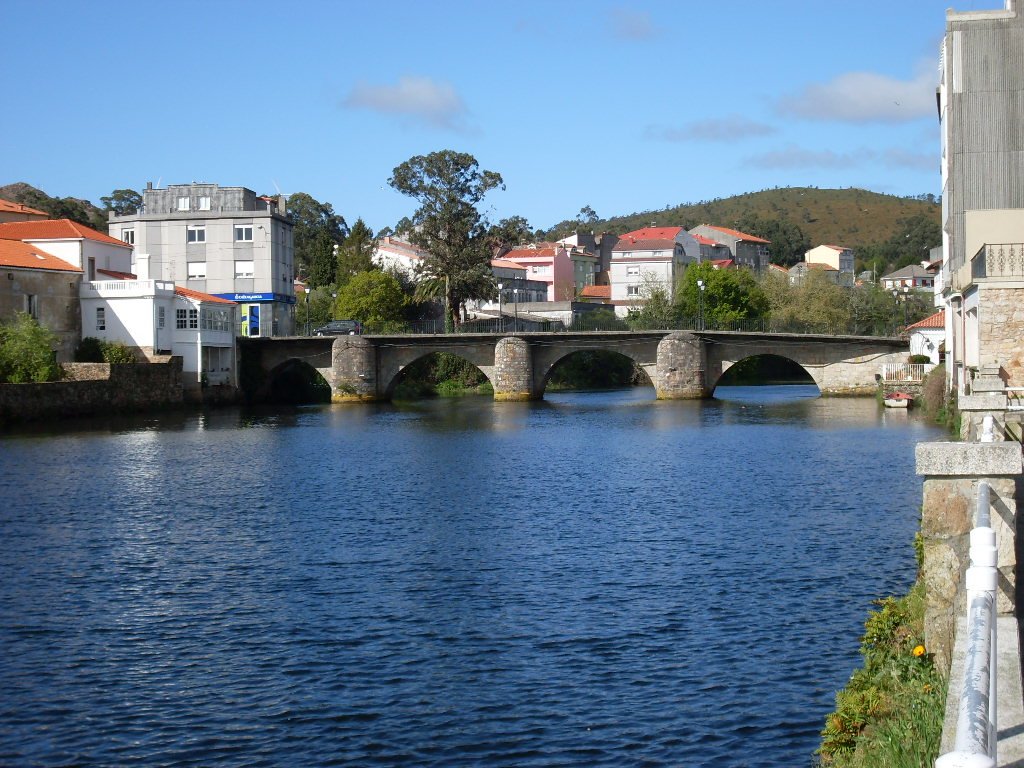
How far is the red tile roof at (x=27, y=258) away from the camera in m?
57.2

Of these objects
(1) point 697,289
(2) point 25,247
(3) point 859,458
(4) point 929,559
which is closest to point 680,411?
(3) point 859,458

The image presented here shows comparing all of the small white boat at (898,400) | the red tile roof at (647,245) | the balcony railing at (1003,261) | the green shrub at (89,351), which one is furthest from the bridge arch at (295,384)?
the red tile roof at (647,245)

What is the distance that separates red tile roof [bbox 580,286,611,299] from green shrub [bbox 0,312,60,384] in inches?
3012

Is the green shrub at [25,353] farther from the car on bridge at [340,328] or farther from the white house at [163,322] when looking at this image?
the car on bridge at [340,328]

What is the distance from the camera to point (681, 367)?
69250 millimetres

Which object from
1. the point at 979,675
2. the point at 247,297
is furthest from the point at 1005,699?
the point at 247,297

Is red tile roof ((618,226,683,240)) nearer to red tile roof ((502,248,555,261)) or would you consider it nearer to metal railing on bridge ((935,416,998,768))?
red tile roof ((502,248,555,261))

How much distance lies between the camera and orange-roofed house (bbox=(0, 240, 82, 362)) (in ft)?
185

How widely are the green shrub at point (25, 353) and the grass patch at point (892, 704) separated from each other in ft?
157

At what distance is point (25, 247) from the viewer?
6050cm

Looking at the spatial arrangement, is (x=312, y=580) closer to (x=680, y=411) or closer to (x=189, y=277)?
(x=680, y=411)

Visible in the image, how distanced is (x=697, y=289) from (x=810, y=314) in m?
9.19

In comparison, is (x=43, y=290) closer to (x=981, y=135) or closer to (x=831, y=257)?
(x=981, y=135)

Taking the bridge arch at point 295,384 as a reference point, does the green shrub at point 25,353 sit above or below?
above
